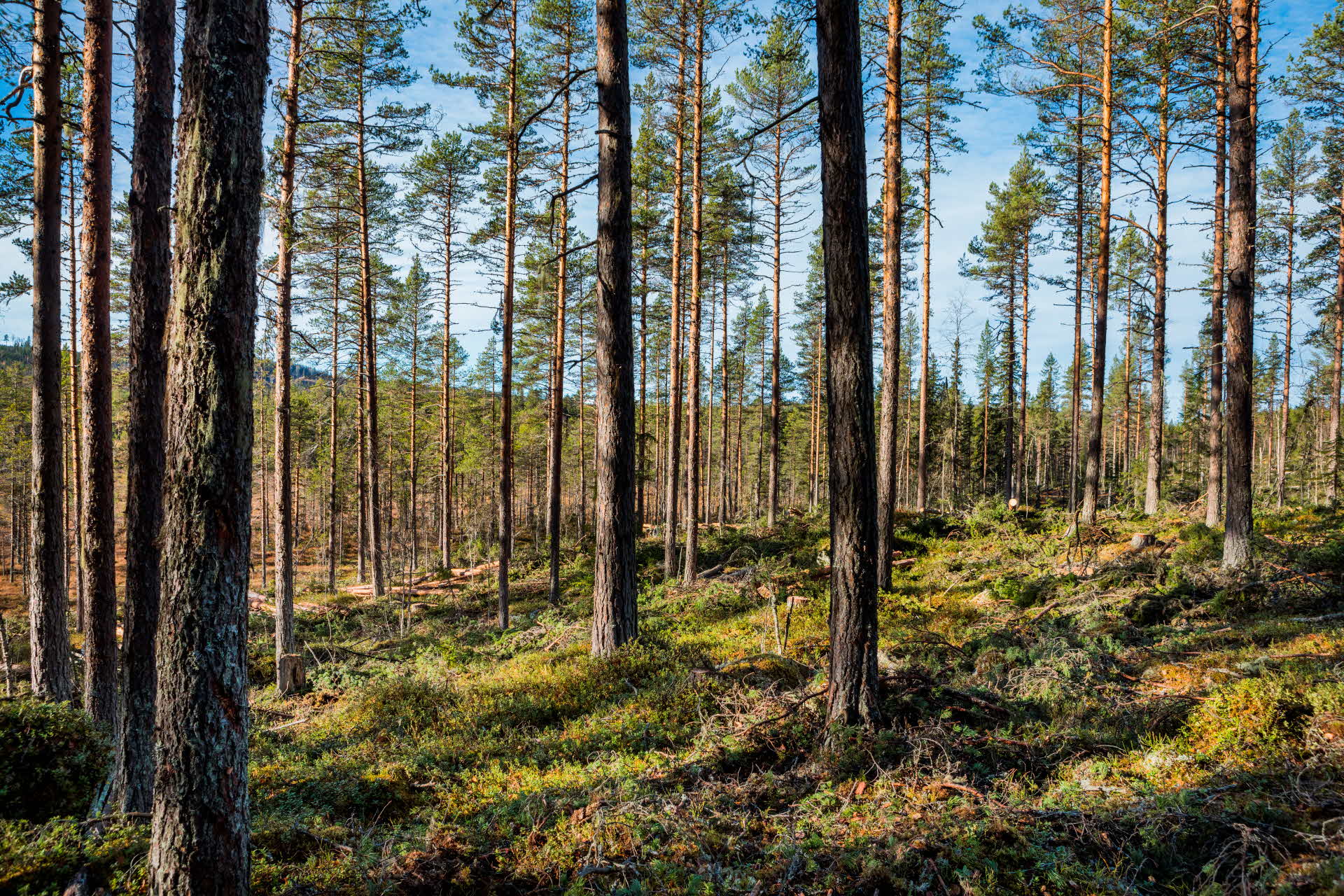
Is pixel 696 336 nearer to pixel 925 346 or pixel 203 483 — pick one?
pixel 925 346

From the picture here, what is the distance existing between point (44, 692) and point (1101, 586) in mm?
14408

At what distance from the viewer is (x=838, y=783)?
4.39 m

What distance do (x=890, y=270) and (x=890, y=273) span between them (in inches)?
2.5

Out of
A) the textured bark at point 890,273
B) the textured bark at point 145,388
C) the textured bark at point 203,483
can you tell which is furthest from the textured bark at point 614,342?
the textured bark at point 890,273

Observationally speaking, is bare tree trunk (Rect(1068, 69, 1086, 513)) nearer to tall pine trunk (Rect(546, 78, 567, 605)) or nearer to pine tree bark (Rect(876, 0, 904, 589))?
pine tree bark (Rect(876, 0, 904, 589))

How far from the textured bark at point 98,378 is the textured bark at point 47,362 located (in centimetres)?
45

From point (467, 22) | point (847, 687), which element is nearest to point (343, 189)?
point (467, 22)

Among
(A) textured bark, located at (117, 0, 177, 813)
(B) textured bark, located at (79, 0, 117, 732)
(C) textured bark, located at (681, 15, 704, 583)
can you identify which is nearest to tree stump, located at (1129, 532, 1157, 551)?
(C) textured bark, located at (681, 15, 704, 583)

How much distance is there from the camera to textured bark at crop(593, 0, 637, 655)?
23.8 ft

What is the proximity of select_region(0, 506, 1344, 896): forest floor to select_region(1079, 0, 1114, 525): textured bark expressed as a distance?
5.57m

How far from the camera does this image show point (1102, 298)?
50.2ft

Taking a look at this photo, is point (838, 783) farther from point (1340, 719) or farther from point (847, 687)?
point (1340, 719)

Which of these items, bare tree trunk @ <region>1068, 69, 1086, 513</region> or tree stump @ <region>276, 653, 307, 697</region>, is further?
bare tree trunk @ <region>1068, 69, 1086, 513</region>

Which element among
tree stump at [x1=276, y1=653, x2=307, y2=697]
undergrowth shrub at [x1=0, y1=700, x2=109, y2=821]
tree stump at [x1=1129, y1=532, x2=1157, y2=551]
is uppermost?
tree stump at [x1=1129, y1=532, x2=1157, y2=551]
